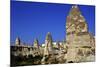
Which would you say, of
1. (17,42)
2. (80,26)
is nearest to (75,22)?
(80,26)

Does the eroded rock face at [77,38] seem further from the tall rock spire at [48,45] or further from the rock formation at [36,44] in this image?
the rock formation at [36,44]

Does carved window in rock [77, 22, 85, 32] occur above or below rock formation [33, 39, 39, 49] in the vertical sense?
above

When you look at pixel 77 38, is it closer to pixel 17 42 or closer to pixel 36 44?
pixel 36 44

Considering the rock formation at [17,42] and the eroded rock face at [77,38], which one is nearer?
the rock formation at [17,42]

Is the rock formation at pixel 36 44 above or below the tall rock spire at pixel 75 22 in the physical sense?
below

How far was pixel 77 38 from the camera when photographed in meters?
2.06

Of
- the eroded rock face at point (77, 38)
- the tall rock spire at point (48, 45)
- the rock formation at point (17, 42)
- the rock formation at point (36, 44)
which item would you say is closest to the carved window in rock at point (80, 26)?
the eroded rock face at point (77, 38)

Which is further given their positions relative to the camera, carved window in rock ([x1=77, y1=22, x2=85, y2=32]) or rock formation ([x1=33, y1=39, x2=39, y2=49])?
carved window in rock ([x1=77, y1=22, x2=85, y2=32])

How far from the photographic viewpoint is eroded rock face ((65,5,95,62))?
2.03 metres

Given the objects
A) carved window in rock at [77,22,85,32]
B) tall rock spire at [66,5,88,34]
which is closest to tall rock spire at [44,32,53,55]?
tall rock spire at [66,5,88,34]

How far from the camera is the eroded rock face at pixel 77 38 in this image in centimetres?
203

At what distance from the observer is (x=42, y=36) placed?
194 centimetres

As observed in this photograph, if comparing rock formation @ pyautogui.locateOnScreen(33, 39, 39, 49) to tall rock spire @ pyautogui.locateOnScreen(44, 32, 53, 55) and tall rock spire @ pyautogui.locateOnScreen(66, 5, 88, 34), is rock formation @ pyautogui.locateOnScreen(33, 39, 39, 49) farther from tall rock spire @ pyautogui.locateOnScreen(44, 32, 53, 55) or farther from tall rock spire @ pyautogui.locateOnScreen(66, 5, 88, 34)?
tall rock spire @ pyautogui.locateOnScreen(66, 5, 88, 34)
